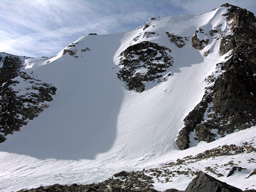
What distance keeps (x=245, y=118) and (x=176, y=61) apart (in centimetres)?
2046

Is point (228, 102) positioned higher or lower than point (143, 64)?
lower

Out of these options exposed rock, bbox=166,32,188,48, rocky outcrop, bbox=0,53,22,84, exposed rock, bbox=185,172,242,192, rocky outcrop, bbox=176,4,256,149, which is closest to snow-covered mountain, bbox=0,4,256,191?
rocky outcrop, bbox=176,4,256,149

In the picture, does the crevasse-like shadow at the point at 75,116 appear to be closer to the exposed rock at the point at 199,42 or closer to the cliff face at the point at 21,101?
the cliff face at the point at 21,101

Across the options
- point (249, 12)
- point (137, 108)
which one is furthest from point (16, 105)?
point (249, 12)

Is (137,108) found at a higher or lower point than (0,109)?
lower

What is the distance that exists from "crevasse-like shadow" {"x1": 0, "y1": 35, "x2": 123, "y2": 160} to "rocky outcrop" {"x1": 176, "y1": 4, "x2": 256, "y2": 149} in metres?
11.7

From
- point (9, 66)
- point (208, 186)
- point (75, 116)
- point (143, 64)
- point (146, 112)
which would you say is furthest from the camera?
point (9, 66)

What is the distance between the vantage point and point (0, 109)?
103 feet

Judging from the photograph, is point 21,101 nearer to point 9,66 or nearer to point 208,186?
point 208,186

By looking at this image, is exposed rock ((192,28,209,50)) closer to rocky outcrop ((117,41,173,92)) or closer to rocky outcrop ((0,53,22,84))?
rocky outcrop ((117,41,173,92))

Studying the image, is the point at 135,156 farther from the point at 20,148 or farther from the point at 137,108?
the point at 20,148

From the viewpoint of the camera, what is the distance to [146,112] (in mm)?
28188

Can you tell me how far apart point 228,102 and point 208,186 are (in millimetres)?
18616

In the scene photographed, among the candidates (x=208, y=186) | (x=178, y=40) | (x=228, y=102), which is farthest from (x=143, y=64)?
(x=208, y=186)
